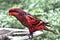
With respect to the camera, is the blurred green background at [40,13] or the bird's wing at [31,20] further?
the blurred green background at [40,13]

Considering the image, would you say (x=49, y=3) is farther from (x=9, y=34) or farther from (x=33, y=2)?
(x=9, y=34)

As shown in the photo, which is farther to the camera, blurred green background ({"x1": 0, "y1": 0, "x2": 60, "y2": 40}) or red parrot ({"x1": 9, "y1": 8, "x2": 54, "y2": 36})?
blurred green background ({"x1": 0, "y1": 0, "x2": 60, "y2": 40})

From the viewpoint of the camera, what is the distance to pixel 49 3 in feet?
13.0

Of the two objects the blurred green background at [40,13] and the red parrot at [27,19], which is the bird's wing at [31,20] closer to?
the red parrot at [27,19]

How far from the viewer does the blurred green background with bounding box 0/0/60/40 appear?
127 inches

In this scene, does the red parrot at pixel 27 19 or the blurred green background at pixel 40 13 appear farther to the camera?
the blurred green background at pixel 40 13

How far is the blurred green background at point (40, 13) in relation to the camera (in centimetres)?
322

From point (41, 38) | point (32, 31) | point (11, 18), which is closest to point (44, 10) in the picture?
point (11, 18)

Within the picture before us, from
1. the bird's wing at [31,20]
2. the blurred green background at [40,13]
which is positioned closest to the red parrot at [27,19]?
the bird's wing at [31,20]

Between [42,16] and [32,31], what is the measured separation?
883mm

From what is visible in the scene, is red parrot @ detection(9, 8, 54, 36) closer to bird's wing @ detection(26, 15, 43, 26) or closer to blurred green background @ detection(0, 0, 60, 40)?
bird's wing @ detection(26, 15, 43, 26)

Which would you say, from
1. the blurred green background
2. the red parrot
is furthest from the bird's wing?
the blurred green background

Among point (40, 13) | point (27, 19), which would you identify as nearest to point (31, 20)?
point (27, 19)

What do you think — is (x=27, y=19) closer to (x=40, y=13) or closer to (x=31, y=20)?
(x=31, y=20)
